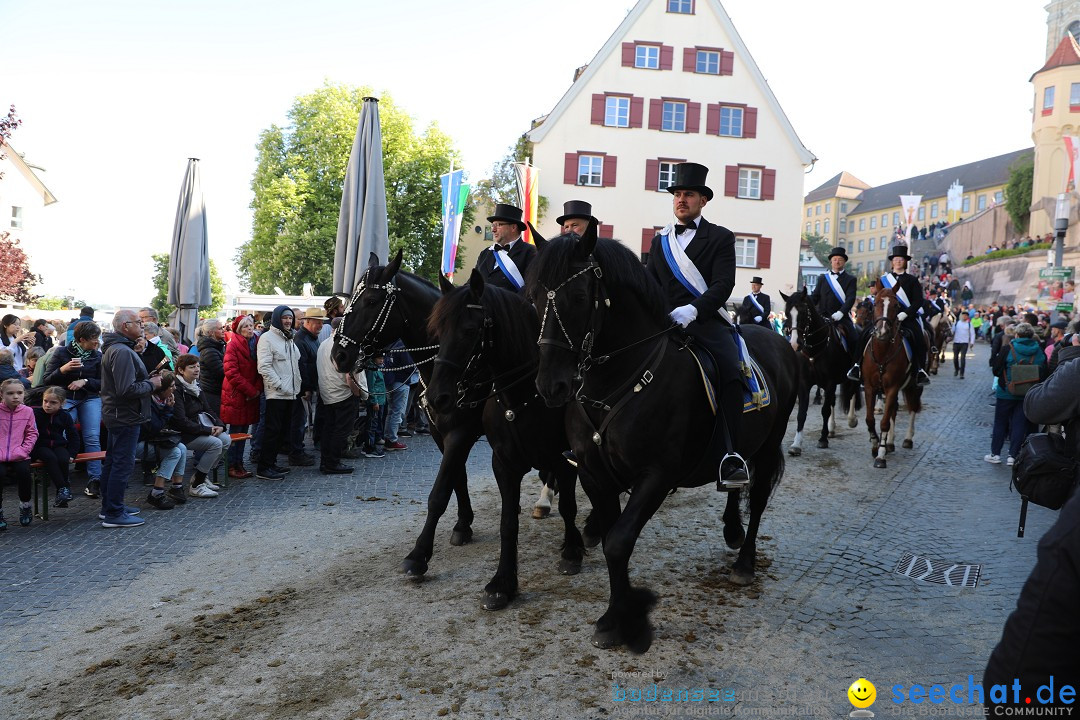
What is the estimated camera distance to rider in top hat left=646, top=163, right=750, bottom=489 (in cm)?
460

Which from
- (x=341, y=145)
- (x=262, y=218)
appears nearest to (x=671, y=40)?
(x=341, y=145)

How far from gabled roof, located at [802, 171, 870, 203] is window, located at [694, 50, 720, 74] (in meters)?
86.8

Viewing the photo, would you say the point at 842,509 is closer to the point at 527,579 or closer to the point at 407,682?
the point at 527,579

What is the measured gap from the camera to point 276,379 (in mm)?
9102

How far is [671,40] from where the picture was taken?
33.1 m

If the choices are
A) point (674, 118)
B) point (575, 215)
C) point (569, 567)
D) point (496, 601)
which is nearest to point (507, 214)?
point (575, 215)

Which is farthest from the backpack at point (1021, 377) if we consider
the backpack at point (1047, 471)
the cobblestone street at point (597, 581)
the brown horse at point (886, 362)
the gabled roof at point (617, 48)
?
the gabled roof at point (617, 48)

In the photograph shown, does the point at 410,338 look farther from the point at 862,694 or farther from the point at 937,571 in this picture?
the point at 937,571

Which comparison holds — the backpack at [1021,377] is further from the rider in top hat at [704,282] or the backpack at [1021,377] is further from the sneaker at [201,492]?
the sneaker at [201,492]

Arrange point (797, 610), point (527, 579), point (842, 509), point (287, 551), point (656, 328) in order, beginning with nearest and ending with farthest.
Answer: point (656, 328)
point (797, 610)
point (527, 579)
point (287, 551)
point (842, 509)

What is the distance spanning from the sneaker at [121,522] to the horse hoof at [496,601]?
4065 millimetres

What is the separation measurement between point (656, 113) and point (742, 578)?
30.9 m

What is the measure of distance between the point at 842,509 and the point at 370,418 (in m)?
6.35

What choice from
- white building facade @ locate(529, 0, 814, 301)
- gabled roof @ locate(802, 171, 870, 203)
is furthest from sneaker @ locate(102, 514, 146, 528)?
gabled roof @ locate(802, 171, 870, 203)
